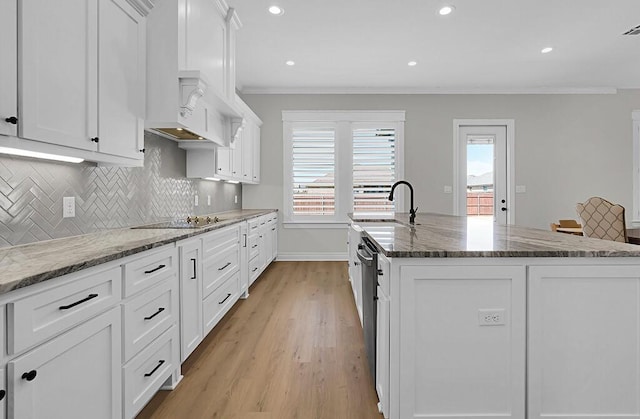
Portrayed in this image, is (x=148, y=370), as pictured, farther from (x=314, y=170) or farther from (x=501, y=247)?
(x=314, y=170)

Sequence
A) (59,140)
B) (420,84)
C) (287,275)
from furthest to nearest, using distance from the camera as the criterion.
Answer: (420,84)
(287,275)
(59,140)

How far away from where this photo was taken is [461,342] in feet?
4.79

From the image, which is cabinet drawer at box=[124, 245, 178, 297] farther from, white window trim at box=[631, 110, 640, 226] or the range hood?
white window trim at box=[631, 110, 640, 226]

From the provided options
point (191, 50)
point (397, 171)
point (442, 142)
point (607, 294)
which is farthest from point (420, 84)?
point (607, 294)

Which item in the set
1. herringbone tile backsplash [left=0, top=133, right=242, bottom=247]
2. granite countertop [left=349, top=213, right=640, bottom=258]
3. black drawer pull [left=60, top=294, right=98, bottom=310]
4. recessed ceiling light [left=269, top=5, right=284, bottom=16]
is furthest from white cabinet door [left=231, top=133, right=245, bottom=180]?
black drawer pull [left=60, top=294, right=98, bottom=310]

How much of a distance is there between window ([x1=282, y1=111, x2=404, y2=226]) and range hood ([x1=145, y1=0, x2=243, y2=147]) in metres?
2.73

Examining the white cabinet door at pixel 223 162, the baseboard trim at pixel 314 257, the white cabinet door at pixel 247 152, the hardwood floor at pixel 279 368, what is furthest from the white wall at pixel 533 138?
the hardwood floor at pixel 279 368

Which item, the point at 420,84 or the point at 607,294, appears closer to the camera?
the point at 607,294

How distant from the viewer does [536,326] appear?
145 cm

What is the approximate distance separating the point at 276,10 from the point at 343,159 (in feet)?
9.11

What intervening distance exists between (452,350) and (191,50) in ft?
8.27

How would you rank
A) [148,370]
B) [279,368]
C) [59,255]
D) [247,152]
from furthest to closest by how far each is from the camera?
[247,152]
[279,368]
[148,370]
[59,255]

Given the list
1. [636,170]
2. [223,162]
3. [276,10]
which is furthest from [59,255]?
[636,170]

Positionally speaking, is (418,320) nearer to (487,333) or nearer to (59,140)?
(487,333)
